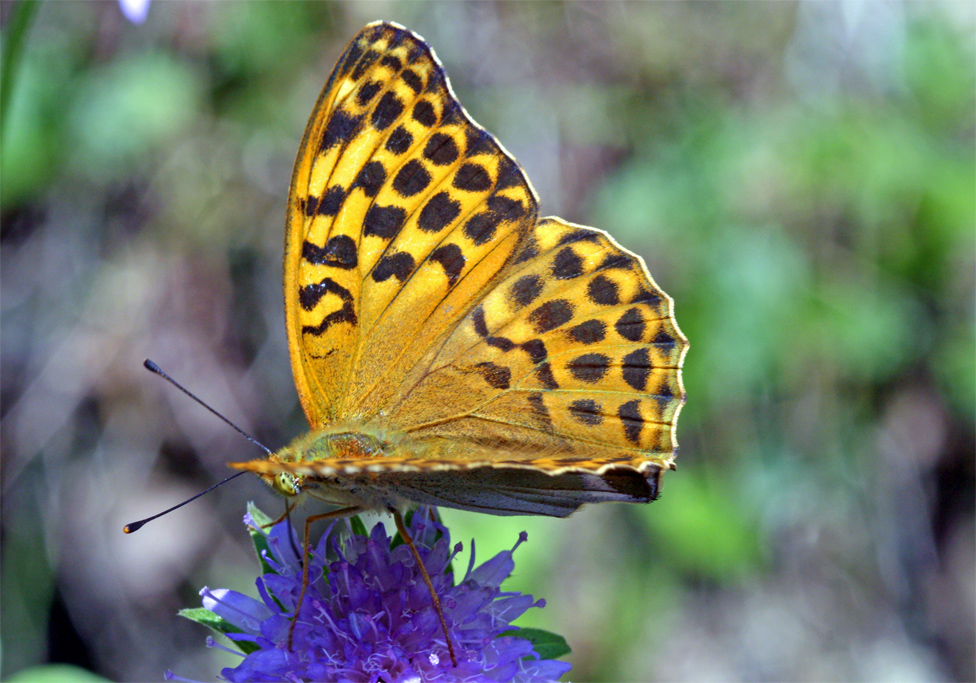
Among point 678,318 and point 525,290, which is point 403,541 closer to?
point 525,290

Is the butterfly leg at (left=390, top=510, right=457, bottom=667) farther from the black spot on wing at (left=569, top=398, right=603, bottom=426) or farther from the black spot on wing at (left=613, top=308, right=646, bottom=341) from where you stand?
the black spot on wing at (left=613, top=308, right=646, bottom=341)

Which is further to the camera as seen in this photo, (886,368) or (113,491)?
(886,368)

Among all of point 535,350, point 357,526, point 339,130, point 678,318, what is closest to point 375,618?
point 357,526

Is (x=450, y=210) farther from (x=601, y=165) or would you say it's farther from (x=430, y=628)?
(x=601, y=165)

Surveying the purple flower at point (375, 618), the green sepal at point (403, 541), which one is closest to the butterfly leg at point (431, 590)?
the purple flower at point (375, 618)

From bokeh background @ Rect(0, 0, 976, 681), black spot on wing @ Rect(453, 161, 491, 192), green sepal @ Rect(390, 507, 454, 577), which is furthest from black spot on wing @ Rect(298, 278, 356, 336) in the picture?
bokeh background @ Rect(0, 0, 976, 681)

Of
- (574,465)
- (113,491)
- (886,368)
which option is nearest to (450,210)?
(574,465)
